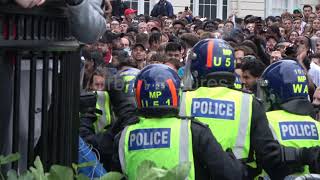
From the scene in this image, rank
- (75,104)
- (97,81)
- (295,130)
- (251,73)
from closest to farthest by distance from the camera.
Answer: (75,104) < (295,130) < (97,81) < (251,73)

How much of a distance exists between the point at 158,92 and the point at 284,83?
1.06m

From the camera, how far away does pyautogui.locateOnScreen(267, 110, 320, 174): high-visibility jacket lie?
4.75 meters

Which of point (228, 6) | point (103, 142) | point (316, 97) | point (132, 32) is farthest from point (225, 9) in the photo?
point (103, 142)

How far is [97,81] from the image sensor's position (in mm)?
7281

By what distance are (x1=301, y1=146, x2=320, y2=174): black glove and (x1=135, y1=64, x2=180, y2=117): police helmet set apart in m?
0.85

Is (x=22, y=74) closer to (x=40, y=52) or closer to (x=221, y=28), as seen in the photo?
(x=40, y=52)

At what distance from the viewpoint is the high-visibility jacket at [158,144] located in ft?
13.6

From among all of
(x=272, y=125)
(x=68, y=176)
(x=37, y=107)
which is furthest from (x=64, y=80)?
(x=272, y=125)

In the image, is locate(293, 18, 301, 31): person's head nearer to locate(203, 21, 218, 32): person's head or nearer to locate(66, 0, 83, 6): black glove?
locate(203, 21, 218, 32): person's head

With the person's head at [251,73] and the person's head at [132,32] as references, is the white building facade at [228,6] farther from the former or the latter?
the person's head at [251,73]

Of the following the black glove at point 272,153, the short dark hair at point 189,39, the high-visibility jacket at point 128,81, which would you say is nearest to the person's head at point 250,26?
the short dark hair at point 189,39

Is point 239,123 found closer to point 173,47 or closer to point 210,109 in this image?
point 210,109

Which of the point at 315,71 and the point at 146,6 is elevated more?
the point at 146,6

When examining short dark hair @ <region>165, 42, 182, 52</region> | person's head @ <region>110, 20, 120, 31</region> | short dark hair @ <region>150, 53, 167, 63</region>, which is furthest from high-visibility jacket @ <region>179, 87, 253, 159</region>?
person's head @ <region>110, 20, 120, 31</region>
